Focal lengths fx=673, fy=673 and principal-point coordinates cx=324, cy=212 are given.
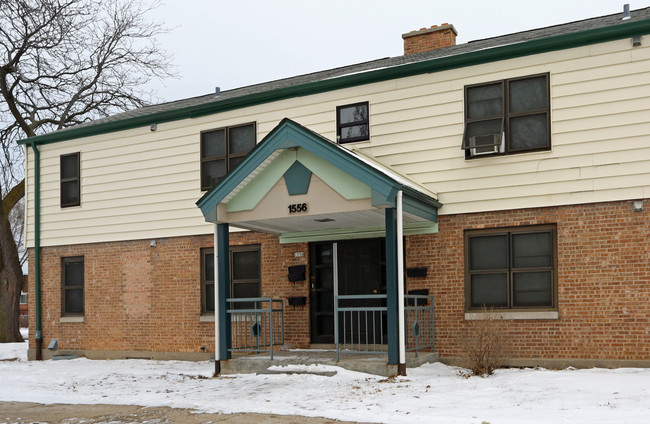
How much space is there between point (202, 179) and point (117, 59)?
14.2 meters

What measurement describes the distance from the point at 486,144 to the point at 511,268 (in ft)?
7.14

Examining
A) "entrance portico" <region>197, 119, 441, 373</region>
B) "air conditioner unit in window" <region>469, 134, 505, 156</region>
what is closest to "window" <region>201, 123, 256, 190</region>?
"entrance portico" <region>197, 119, 441, 373</region>

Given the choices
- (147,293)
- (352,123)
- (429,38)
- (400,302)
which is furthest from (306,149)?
(147,293)

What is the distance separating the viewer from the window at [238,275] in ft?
46.8

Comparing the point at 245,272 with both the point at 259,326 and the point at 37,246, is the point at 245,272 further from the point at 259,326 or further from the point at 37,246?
the point at 37,246

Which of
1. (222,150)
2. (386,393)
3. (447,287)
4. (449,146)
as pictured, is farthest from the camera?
(222,150)

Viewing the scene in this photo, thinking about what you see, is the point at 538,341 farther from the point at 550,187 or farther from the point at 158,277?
the point at 158,277

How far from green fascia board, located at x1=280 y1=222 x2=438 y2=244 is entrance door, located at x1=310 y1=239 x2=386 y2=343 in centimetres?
23

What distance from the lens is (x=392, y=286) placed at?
10.5 meters

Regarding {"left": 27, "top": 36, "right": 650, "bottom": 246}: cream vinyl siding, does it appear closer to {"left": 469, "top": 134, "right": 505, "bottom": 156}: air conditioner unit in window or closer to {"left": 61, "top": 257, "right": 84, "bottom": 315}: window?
{"left": 469, "top": 134, "right": 505, "bottom": 156}: air conditioner unit in window

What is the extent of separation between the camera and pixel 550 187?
1128cm

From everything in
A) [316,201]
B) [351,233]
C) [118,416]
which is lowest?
[118,416]

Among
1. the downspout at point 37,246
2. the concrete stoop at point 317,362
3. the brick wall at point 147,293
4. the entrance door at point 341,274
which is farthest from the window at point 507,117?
the downspout at point 37,246

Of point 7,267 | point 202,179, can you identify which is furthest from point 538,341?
point 7,267
